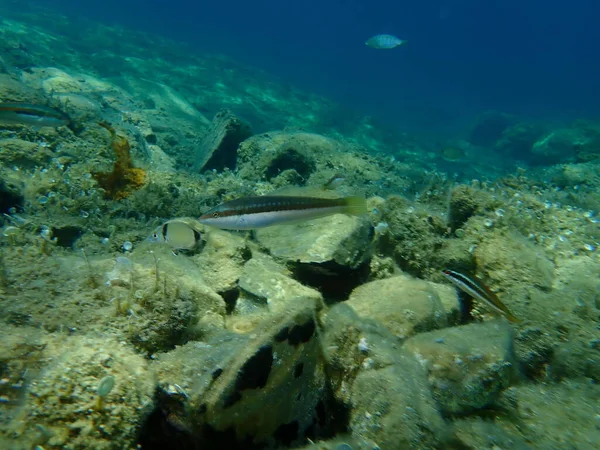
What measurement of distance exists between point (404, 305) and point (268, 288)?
1.40 meters

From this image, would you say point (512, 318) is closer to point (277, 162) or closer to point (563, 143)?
point (277, 162)

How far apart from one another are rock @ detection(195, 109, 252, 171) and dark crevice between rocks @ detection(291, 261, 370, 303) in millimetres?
7177

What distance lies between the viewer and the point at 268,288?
3648 mm

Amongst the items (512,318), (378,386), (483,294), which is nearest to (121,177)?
(378,386)

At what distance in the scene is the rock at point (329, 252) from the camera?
4020 mm

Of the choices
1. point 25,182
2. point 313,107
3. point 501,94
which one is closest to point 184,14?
point 501,94

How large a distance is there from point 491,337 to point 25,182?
6675mm

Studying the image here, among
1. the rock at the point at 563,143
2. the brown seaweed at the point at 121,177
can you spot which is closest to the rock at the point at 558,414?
the brown seaweed at the point at 121,177

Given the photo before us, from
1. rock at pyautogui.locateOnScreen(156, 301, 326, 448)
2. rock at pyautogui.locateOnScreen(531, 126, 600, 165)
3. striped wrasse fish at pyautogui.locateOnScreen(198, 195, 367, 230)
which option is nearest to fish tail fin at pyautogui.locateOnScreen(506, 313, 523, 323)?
striped wrasse fish at pyautogui.locateOnScreen(198, 195, 367, 230)

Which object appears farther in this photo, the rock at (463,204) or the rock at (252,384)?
the rock at (463,204)

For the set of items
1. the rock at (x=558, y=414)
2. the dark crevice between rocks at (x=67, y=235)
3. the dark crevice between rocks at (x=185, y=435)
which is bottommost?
the dark crevice between rocks at (x=185, y=435)

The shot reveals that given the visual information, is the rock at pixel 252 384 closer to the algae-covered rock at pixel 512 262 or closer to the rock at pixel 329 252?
the rock at pixel 329 252

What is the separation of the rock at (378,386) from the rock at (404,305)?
1.68 feet

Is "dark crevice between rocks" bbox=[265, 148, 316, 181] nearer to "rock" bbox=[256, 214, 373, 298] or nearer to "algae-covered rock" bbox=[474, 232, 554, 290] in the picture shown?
"rock" bbox=[256, 214, 373, 298]
